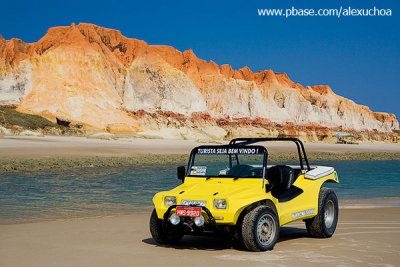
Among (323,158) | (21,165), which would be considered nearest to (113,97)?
(323,158)

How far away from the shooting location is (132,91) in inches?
3723

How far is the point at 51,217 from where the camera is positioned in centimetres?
1150

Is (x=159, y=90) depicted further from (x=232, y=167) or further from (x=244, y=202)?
(x=244, y=202)

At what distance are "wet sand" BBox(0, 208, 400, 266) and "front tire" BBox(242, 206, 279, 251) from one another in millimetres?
127

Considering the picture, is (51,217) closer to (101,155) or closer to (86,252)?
(86,252)

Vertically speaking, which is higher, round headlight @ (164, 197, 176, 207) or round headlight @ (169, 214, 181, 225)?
round headlight @ (164, 197, 176, 207)

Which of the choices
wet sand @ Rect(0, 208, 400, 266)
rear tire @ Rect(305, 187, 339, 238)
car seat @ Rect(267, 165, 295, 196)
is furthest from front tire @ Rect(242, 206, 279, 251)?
rear tire @ Rect(305, 187, 339, 238)

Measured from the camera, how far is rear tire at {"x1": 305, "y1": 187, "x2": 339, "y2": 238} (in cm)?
858

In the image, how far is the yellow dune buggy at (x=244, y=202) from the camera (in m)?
7.08

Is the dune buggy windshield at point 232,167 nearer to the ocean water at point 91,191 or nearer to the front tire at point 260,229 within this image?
the front tire at point 260,229

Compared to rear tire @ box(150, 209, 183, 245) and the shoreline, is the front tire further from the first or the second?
the shoreline

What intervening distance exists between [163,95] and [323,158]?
58833 mm

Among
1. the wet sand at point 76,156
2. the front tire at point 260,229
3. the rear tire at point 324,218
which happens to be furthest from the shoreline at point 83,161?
the front tire at point 260,229

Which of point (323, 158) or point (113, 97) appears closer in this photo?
point (323, 158)
